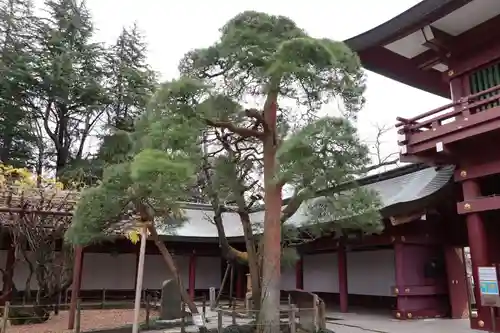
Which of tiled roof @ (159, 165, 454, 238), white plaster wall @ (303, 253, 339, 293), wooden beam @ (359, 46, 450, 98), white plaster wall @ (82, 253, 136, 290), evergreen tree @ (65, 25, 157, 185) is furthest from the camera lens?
evergreen tree @ (65, 25, 157, 185)

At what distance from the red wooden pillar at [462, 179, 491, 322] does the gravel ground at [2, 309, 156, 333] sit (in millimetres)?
7747

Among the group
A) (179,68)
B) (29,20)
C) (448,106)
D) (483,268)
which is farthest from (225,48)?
(29,20)

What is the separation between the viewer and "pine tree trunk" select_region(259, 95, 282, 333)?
723cm

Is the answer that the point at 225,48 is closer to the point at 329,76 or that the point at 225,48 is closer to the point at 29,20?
the point at 329,76

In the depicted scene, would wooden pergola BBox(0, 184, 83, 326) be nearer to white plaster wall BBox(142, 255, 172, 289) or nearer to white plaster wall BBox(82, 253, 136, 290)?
white plaster wall BBox(82, 253, 136, 290)

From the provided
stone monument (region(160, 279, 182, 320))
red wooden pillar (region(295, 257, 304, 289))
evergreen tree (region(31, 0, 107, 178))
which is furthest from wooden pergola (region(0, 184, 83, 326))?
evergreen tree (region(31, 0, 107, 178))

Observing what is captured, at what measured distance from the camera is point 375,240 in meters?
11.0

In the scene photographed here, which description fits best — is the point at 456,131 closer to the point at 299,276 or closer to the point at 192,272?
the point at 299,276

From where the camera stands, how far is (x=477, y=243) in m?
7.39

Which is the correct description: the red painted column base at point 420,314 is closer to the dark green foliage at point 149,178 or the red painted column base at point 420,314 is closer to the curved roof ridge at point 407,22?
the dark green foliage at point 149,178

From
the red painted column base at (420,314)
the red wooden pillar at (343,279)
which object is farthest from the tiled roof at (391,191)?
the red painted column base at (420,314)

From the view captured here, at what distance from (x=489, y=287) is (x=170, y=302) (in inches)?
274

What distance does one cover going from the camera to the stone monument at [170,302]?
33.2 feet

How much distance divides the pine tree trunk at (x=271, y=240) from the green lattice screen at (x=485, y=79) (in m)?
4.03
